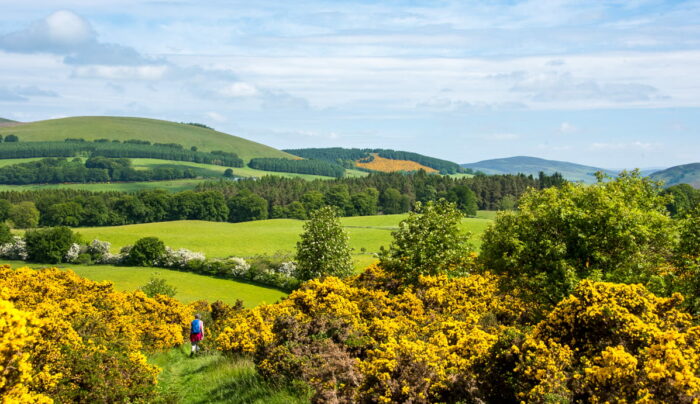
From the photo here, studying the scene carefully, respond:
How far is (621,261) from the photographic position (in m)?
27.8

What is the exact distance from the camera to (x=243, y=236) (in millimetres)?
131750

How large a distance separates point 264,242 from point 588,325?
381 ft

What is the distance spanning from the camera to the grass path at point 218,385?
47.6ft

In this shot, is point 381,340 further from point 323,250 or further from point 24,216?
point 24,216

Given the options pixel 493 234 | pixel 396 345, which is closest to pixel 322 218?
pixel 493 234

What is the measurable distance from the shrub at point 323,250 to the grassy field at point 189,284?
2458cm

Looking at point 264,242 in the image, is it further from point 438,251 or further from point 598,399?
point 598,399

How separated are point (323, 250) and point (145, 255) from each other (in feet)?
209

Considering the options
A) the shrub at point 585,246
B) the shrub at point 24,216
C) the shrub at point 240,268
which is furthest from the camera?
the shrub at point 24,216

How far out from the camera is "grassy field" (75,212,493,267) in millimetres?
115250

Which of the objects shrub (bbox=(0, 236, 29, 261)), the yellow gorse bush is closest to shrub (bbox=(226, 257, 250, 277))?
shrub (bbox=(0, 236, 29, 261))

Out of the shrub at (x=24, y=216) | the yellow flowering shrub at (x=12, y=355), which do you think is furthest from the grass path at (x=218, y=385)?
the shrub at (x=24, y=216)

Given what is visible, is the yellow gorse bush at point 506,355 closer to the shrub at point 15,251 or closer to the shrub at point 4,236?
the shrub at point 15,251

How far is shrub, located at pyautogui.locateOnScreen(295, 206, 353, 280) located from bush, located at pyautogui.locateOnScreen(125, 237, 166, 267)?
6004cm
